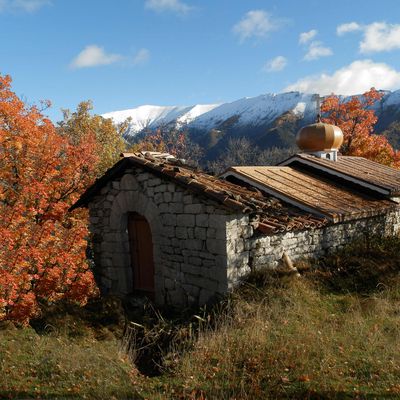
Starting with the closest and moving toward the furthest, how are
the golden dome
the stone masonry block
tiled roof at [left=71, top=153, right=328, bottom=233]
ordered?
tiled roof at [left=71, top=153, right=328, bottom=233], the stone masonry block, the golden dome

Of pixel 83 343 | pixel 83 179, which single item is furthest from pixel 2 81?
pixel 83 343

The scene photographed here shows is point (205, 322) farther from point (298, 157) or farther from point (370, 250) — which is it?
point (298, 157)

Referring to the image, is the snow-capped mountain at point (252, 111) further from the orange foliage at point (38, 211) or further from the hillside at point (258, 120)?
the orange foliage at point (38, 211)

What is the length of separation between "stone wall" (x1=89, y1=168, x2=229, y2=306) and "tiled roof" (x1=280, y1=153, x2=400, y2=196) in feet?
19.2

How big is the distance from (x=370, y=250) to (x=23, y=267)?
10.0 metres

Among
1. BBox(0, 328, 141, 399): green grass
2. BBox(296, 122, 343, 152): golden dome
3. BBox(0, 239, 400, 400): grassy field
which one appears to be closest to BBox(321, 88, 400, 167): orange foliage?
BBox(296, 122, 343, 152): golden dome

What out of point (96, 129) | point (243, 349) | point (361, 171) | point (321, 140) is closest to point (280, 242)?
point (243, 349)

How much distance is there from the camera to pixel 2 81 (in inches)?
588

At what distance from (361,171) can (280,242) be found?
5884 mm

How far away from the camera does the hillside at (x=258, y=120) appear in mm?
111625

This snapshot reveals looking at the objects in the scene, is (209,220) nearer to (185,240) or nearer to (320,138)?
(185,240)

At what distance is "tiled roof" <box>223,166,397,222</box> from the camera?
347 inches

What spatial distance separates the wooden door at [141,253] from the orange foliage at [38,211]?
250 cm

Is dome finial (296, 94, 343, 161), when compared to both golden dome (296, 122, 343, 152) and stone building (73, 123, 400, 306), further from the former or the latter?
stone building (73, 123, 400, 306)
